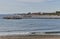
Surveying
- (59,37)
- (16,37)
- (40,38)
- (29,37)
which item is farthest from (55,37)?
(16,37)

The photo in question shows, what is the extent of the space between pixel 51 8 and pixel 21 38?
196 inches

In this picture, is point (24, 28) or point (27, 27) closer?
point (24, 28)

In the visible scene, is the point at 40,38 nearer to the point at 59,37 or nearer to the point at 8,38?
the point at 59,37

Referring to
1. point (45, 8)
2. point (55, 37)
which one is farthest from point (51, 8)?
point (55, 37)

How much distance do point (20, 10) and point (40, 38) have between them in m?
4.03

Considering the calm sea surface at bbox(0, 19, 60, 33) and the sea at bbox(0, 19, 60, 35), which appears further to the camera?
the calm sea surface at bbox(0, 19, 60, 33)

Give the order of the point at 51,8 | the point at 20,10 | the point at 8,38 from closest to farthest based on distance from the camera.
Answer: the point at 8,38 → the point at 20,10 → the point at 51,8

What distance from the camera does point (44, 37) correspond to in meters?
5.44

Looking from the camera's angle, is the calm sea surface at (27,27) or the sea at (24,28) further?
the calm sea surface at (27,27)

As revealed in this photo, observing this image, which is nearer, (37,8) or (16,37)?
(16,37)

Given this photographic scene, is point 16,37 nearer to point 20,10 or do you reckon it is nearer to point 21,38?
point 21,38

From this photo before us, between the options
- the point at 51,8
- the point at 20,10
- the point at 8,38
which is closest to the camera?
the point at 8,38

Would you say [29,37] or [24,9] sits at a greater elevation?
[24,9]

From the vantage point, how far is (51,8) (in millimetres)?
9891
